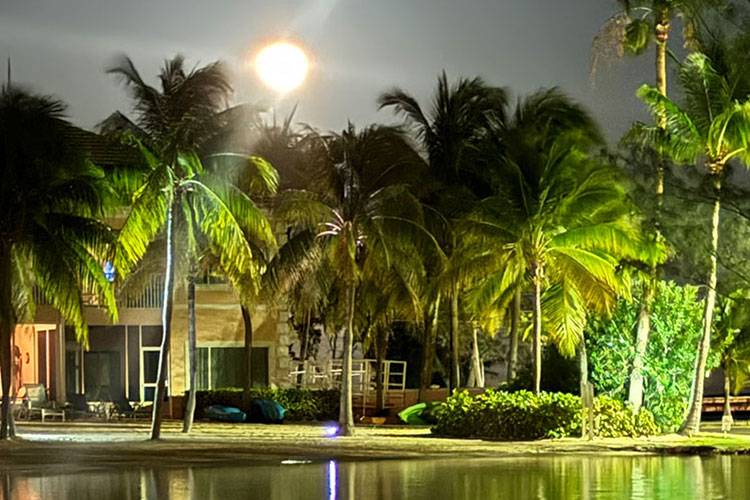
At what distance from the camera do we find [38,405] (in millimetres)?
40969

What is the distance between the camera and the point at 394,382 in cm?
5156

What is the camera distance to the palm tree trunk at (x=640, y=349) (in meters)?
33.2

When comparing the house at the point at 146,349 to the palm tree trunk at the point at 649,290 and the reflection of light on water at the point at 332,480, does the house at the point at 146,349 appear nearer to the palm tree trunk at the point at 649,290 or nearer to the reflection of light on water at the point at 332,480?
the palm tree trunk at the point at 649,290

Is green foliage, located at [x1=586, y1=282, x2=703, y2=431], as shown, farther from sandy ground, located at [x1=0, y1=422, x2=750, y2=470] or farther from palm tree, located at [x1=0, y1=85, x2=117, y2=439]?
palm tree, located at [x1=0, y1=85, x2=117, y2=439]

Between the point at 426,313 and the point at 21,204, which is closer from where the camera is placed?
the point at 21,204

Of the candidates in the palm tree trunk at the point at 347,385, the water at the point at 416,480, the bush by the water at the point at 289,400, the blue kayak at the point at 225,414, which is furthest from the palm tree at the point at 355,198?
the bush by the water at the point at 289,400

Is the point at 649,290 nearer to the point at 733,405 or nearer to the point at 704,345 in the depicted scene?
the point at 704,345

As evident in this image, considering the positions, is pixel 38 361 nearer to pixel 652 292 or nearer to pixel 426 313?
pixel 426 313

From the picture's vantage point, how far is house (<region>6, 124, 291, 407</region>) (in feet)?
146

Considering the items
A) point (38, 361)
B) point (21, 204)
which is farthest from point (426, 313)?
point (21, 204)

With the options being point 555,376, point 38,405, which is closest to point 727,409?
point 555,376

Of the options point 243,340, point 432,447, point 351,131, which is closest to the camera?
point 432,447

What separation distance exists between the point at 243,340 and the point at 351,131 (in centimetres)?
1516

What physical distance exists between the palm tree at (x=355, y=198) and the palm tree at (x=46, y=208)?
14.7ft
